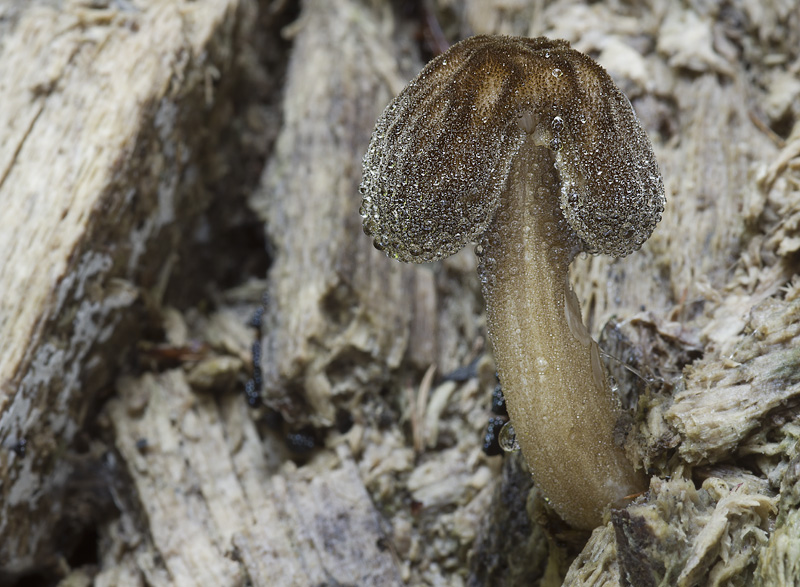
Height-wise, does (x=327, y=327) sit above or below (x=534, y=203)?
below

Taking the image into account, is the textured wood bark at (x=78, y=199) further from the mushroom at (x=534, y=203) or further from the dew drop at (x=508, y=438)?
the dew drop at (x=508, y=438)

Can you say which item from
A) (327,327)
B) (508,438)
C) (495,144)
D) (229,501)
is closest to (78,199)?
(327,327)

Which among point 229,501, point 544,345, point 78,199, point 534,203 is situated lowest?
point 229,501

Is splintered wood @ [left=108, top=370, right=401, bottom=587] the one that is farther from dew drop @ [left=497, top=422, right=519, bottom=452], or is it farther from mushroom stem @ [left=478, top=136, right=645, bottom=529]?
mushroom stem @ [left=478, top=136, right=645, bottom=529]

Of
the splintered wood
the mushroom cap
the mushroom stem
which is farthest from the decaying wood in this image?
the mushroom cap

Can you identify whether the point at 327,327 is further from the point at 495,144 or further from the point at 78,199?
the point at 495,144

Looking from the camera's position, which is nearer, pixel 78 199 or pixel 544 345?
pixel 544 345

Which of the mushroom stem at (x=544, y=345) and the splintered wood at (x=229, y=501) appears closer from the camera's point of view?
the mushroom stem at (x=544, y=345)

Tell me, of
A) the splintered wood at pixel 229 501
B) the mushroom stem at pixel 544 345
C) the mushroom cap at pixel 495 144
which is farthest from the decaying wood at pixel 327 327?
the mushroom cap at pixel 495 144
